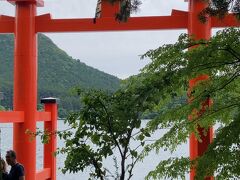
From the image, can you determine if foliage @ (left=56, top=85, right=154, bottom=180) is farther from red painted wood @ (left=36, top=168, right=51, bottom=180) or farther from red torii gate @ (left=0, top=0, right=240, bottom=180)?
red painted wood @ (left=36, top=168, right=51, bottom=180)

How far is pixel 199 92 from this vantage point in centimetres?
557

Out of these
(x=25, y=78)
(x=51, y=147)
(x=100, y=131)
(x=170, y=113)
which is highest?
(x=25, y=78)

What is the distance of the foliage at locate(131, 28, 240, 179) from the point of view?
467cm

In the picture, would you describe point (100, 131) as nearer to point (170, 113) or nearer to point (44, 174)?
point (170, 113)

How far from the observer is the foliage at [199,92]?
4668 millimetres

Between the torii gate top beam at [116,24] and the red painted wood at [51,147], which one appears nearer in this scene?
the torii gate top beam at [116,24]

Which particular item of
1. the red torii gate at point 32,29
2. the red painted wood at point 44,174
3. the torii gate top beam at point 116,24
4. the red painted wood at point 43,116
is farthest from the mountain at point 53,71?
the torii gate top beam at point 116,24

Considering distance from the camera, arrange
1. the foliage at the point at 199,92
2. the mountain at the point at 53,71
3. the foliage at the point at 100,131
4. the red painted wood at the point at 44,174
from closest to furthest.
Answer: the foliage at the point at 100,131 < the foliage at the point at 199,92 < the red painted wood at the point at 44,174 < the mountain at the point at 53,71

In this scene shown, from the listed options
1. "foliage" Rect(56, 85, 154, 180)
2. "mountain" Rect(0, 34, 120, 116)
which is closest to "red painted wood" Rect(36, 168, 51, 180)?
"mountain" Rect(0, 34, 120, 116)

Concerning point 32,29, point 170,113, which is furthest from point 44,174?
point 170,113

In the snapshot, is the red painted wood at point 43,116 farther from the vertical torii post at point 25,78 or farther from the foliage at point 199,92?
the foliage at point 199,92

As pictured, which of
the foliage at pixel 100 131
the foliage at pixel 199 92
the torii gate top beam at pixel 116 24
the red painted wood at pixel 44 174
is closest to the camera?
the foliage at pixel 100 131

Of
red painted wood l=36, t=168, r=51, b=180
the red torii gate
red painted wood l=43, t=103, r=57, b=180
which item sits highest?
the red torii gate

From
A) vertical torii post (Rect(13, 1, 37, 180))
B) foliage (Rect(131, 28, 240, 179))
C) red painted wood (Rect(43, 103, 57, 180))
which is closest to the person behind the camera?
foliage (Rect(131, 28, 240, 179))
